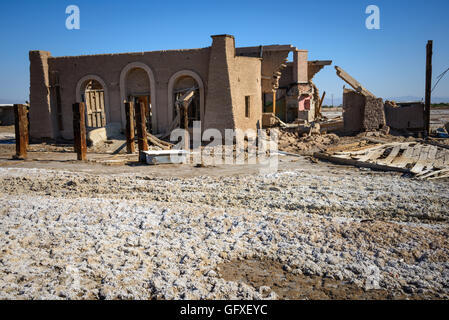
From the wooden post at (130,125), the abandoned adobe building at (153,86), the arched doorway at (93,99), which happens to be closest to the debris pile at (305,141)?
the abandoned adobe building at (153,86)

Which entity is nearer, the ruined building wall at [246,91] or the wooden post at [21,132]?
the wooden post at [21,132]

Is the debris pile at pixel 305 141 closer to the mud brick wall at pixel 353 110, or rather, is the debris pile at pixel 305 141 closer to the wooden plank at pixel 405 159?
the mud brick wall at pixel 353 110

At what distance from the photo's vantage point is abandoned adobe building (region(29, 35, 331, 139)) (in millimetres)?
15398

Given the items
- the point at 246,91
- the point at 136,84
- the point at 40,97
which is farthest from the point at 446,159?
the point at 40,97

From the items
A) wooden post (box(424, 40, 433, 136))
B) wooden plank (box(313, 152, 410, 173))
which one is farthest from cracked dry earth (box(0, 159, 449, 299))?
wooden post (box(424, 40, 433, 136))

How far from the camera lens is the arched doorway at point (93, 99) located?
17125 millimetres

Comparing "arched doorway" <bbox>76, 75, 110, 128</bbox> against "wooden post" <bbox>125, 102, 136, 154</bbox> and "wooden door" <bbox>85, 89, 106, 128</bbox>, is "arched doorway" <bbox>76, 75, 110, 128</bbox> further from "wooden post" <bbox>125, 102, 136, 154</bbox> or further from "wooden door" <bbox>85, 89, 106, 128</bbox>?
"wooden post" <bbox>125, 102, 136, 154</bbox>

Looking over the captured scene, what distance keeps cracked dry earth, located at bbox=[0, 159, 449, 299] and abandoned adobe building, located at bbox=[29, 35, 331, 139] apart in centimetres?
715

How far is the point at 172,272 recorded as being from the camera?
4.85 m

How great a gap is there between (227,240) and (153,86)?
39.4 feet

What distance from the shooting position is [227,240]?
19.1ft

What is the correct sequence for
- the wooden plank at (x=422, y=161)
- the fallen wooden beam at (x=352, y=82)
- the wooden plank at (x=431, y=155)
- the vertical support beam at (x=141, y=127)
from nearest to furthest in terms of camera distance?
the wooden plank at (x=422, y=161) → the wooden plank at (x=431, y=155) → the vertical support beam at (x=141, y=127) → the fallen wooden beam at (x=352, y=82)

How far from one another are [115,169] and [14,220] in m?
4.81

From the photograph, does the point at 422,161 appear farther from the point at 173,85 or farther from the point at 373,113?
the point at 173,85
